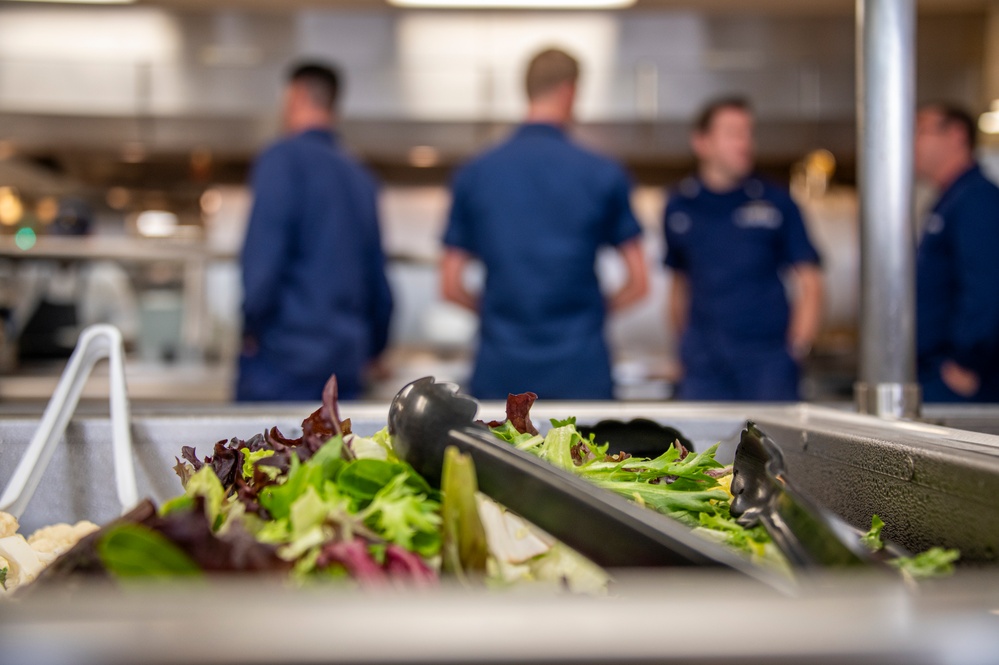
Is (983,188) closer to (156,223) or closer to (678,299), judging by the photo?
(678,299)

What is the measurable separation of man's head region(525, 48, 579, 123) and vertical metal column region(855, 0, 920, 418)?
1508mm

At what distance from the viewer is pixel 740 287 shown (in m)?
3.03

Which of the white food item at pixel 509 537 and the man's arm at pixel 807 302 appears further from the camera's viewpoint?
the man's arm at pixel 807 302

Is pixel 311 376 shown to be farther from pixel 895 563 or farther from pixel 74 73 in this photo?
pixel 74 73

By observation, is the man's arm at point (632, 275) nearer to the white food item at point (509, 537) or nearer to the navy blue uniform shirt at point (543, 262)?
the navy blue uniform shirt at point (543, 262)

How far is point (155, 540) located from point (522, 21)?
4513mm

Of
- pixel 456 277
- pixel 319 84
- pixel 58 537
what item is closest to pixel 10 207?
pixel 319 84

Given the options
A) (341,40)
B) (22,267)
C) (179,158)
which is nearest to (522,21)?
(341,40)

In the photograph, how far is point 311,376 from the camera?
2.47m

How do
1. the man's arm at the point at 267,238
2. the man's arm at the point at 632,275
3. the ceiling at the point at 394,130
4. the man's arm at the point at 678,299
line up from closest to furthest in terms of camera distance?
1. the man's arm at the point at 267,238
2. the man's arm at the point at 632,275
3. the man's arm at the point at 678,299
4. the ceiling at the point at 394,130

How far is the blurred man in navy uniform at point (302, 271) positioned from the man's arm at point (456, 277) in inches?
9.8

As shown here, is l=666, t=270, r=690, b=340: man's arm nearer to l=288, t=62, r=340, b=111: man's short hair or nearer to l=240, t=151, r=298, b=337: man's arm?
l=288, t=62, r=340, b=111: man's short hair

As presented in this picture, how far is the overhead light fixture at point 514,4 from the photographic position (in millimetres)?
4027

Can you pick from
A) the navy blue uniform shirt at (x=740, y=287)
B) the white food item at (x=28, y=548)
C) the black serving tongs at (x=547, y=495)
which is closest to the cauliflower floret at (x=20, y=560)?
the white food item at (x=28, y=548)
